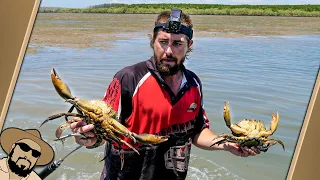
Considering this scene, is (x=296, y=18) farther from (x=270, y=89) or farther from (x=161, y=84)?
(x=161, y=84)

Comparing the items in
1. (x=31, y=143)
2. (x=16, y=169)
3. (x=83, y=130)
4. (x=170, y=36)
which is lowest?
(x=16, y=169)

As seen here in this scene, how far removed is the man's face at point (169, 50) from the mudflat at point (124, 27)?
0.25m

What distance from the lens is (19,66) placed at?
1.81 m

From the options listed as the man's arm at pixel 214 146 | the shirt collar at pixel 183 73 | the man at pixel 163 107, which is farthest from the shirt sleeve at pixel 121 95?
the man's arm at pixel 214 146

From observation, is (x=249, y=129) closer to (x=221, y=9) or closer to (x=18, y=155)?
(x=221, y=9)

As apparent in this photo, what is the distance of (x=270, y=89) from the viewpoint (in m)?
1.98

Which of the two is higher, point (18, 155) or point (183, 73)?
point (183, 73)

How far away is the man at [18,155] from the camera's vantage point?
1.84 metres

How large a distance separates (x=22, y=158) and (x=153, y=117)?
630mm

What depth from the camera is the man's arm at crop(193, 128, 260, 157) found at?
1.65 metres

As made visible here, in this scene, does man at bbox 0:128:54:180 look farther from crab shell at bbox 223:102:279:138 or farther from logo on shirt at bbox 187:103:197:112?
crab shell at bbox 223:102:279:138

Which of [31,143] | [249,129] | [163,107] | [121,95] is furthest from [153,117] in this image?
[31,143]

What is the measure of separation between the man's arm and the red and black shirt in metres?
0.03

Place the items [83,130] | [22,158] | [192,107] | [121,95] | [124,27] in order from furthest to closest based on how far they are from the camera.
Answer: [124,27]
[22,158]
[192,107]
[121,95]
[83,130]
